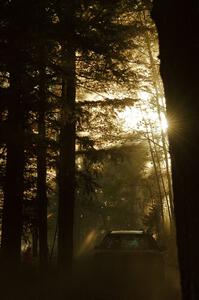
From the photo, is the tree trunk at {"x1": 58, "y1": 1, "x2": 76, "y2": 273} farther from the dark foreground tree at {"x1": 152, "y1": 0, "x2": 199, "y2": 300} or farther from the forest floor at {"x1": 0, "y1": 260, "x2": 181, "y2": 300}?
the dark foreground tree at {"x1": 152, "y1": 0, "x2": 199, "y2": 300}

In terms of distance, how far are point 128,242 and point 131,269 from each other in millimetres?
1150

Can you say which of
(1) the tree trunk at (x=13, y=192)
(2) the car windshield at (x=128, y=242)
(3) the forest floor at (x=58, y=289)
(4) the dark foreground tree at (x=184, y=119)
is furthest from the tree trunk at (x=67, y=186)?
(4) the dark foreground tree at (x=184, y=119)

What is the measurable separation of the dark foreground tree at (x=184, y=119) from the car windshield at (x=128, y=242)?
26.0ft

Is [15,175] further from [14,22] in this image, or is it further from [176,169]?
[176,169]

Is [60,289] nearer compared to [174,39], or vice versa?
[174,39]

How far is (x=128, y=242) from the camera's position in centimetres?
1158

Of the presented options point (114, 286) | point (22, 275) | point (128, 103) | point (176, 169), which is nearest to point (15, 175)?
point (22, 275)

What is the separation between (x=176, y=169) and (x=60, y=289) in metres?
7.96

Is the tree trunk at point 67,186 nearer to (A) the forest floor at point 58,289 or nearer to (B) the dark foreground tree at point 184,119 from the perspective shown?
(A) the forest floor at point 58,289

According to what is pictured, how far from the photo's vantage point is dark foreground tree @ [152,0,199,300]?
3316 mm

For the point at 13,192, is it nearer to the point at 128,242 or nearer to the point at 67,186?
the point at 128,242

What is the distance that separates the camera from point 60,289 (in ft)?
35.1

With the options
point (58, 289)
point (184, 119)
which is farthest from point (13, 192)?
point (184, 119)

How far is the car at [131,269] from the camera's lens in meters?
10.4
